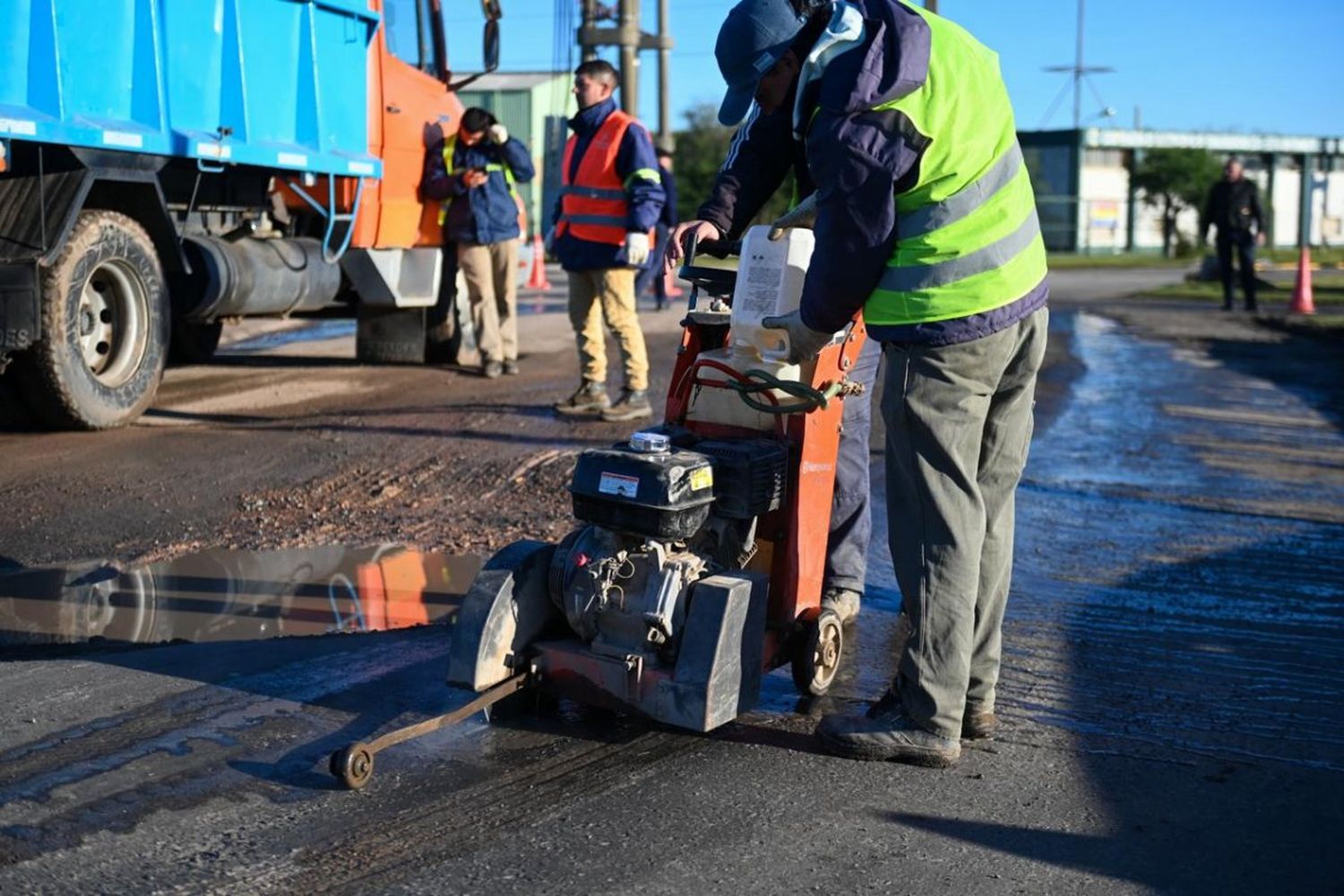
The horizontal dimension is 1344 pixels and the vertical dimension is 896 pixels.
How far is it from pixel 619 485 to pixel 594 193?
5.51 m

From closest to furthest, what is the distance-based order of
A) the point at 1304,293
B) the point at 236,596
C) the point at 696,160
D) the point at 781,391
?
1. the point at 781,391
2. the point at 236,596
3. the point at 1304,293
4. the point at 696,160

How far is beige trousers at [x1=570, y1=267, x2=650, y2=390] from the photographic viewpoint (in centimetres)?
913

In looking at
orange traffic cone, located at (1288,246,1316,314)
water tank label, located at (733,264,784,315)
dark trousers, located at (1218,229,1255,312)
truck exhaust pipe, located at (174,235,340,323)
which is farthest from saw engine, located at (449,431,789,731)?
orange traffic cone, located at (1288,246,1316,314)

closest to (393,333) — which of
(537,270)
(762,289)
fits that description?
(762,289)

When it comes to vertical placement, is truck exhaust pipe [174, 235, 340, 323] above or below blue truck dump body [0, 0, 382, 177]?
below

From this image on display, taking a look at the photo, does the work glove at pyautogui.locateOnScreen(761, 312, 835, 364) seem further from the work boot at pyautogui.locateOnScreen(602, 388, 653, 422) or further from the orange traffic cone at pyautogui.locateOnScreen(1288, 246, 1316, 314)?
the orange traffic cone at pyautogui.locateOnScreen(1288, 246, 1316, 314)

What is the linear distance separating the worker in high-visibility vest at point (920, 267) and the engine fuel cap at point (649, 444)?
17.9 inches

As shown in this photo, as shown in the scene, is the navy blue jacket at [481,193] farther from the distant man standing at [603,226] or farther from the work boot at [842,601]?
the work boot at [842,601]

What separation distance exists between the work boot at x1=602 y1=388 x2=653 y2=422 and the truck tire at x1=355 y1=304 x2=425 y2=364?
129 inches

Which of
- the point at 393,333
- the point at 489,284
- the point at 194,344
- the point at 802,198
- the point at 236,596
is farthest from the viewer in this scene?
the point at 393,333

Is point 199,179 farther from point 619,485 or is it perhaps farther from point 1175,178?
point 1175,178

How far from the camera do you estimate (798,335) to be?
3.99 meters

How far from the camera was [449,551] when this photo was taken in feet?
20.2

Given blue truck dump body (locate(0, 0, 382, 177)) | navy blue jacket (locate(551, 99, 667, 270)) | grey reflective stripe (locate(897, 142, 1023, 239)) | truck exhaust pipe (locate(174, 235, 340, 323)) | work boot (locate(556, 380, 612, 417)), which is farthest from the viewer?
truck exhaust pipe (locate(174, 235, 340, 323))
